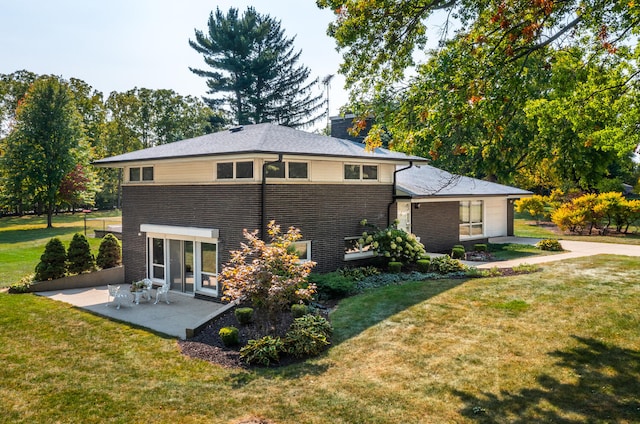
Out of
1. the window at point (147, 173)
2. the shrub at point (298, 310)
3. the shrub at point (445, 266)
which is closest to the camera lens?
the shrub at point (298, 310)

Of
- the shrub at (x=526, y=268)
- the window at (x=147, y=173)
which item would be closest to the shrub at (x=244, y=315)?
the window at (x=147, y=173)

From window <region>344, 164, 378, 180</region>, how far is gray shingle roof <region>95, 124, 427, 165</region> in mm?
590

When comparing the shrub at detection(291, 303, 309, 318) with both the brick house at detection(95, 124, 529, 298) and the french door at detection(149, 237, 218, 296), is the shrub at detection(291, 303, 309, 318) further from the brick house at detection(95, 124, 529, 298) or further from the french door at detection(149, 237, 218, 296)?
the french door at detection(149, 237, 218, 296)

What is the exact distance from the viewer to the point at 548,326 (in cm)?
1031

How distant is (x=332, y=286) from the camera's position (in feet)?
44.2

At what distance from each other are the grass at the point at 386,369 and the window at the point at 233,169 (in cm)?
485

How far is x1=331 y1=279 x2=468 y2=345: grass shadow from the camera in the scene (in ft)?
35.7

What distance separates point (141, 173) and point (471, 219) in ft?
57.9

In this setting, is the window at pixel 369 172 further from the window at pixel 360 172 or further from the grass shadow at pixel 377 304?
the grass shadow at pixel 377 304

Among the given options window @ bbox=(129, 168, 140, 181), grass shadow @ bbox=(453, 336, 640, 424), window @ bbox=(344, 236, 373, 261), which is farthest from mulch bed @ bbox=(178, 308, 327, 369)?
window @ bbox=(129, 168, 140, 181)

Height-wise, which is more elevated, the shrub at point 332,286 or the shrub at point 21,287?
the shrub at point 332,286

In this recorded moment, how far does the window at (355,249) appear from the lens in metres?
16.3

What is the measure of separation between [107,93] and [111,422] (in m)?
64.1

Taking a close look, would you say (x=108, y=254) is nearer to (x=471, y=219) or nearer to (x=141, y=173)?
(x=141, y=173)
